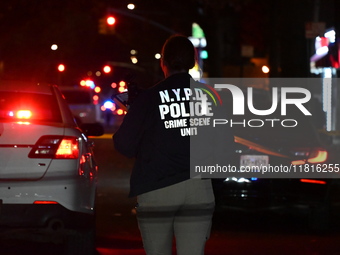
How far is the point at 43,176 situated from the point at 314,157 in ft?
14.2

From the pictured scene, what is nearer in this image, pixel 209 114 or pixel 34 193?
pixel 209 114

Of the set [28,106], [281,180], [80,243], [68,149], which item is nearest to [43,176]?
[68,149]

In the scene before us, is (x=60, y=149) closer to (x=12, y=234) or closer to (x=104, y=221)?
(x=12, y=234)

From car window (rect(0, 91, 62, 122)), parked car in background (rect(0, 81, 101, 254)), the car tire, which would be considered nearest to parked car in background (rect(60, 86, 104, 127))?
car window (rect(0, 91, 62, 122))

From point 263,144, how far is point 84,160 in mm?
3505

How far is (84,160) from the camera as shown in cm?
734

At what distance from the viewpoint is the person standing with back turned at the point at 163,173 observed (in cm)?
483

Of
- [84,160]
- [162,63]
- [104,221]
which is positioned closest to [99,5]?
[104,221]

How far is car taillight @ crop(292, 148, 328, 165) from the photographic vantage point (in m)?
10.2

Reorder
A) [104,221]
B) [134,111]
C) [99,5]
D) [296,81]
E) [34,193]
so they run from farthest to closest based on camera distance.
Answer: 1. [99,5]
2. [296,81]
3. [104,221]
4. [34,193]
5. [134,111]

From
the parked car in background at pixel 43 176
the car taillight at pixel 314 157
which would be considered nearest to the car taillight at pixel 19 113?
the parked car in background at pixel 43 176

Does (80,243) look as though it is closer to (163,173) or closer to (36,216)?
(36,216)

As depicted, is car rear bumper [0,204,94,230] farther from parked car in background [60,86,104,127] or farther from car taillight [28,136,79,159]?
parked car in background [60,86,104,127]

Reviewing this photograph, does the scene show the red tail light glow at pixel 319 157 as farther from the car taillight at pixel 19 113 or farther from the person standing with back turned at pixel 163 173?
the person standing with back turned at pixel 163 173
